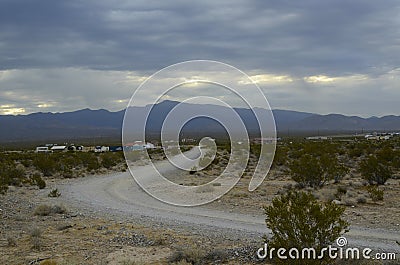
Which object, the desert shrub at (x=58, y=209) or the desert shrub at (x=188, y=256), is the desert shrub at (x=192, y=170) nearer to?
the desert shrub at (x=58, y=209)

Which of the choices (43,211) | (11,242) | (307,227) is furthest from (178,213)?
(307,227)

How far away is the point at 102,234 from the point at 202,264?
14.9ft

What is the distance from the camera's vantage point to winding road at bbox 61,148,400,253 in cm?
1291

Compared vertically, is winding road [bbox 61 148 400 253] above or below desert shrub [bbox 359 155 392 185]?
below

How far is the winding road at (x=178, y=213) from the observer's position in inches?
508

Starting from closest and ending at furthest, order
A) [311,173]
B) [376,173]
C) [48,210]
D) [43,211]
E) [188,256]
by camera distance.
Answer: [188,256] → [43,211] → [48,210] → [311,173] → [376,173]

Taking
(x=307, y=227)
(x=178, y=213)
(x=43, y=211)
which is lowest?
(x=178, y=213)

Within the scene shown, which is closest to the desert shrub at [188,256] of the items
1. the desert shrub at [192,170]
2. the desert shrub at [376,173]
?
the desert shrub at [376,173]

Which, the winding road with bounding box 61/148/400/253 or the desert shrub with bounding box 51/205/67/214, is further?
the desert shrub with bounding box 51/205/67/214

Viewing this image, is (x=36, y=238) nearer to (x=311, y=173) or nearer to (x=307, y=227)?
(x=307, y=227)

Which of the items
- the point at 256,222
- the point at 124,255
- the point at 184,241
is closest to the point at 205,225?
the point at 256,222

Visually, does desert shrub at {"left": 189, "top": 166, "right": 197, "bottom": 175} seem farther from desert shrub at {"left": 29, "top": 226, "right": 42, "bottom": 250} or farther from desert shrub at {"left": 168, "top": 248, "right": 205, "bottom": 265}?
desert shrub at {"left": 168, "top": 248, "right": 205, "bottom": 265}

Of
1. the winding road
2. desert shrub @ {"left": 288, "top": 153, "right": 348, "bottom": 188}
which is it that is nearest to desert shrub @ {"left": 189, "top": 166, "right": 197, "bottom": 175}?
the winding road

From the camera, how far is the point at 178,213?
18.3 m
